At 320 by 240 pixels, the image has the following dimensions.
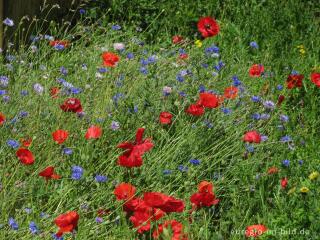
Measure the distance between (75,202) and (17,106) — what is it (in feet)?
2.64

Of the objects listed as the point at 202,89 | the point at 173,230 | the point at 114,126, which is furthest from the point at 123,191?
the point at 202,89

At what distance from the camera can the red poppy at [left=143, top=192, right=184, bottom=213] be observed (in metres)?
2.47

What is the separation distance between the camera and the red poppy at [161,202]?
2.47 meters

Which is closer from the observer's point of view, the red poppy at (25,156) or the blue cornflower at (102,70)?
the red poppy at (25,156)

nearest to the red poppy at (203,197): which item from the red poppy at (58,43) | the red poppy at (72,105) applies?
the red poppy at (72,105)

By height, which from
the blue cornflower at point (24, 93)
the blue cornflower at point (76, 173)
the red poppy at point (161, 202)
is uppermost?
the red poppy at point (161, 202)

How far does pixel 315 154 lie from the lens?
12.4 ft

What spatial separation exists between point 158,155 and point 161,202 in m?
0.90

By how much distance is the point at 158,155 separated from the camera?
3.38 m

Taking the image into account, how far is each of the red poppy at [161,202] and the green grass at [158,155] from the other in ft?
0.68

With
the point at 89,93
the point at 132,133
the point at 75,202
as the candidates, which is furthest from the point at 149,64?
the point at 75,202

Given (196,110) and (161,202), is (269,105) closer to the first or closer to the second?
(196,110)

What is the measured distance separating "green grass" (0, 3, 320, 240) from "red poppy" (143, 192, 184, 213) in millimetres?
208

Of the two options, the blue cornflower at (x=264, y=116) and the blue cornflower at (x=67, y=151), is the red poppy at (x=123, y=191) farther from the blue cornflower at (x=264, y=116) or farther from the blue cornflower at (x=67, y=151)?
the blue cornflower at (x=264, y=116)
